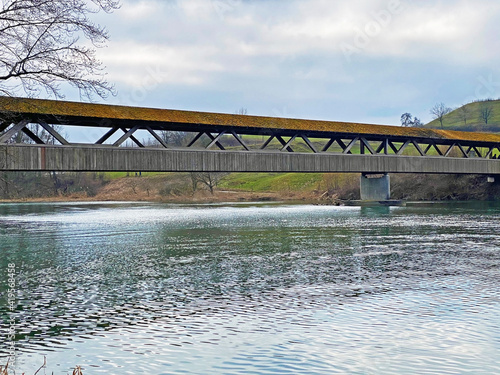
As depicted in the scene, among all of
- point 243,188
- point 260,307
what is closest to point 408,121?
point 243,188

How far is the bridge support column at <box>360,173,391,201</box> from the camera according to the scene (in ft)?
125

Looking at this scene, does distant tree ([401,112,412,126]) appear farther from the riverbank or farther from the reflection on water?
the reflection on water

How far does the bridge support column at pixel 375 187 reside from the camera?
38.0m

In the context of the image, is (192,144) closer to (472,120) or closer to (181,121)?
(181,121)

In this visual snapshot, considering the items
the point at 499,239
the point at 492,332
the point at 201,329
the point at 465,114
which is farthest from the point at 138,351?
the point at 465,114

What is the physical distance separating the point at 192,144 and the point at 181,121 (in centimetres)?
379

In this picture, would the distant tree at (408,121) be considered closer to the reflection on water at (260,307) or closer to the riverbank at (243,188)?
the riverbank at (243,188)

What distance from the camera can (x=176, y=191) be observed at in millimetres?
60438

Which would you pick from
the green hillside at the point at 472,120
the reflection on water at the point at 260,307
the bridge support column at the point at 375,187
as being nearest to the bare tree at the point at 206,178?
the bridge support column at the point at 375,187

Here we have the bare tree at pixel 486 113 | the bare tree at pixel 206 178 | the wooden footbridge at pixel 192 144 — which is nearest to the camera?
the wooden footbridge at pixel 192 144

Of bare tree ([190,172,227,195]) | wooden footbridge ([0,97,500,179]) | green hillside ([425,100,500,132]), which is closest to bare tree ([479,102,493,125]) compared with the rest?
green hillside ([425,100,500,132])

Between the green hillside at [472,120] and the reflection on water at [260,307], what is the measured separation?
8732cm

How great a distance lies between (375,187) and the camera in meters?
38.8

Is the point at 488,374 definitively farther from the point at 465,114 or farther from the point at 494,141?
the point at 465,114
